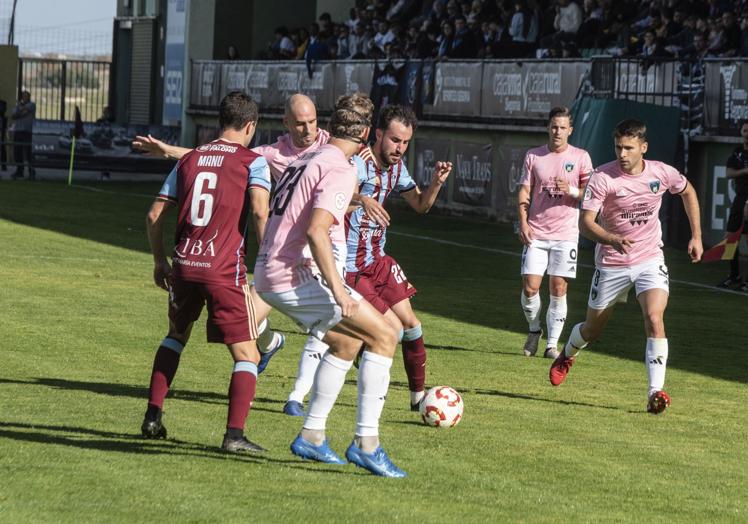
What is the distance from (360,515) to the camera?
677 centimetres

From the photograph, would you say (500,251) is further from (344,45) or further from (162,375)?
(162,375)

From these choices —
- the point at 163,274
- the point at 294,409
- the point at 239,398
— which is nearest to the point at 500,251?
the point at 294,409

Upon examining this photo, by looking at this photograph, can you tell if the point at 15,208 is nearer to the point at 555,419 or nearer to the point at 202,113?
the point at 202,113

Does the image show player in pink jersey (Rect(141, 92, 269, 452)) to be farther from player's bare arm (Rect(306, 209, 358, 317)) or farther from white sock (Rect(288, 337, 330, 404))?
white sock (Rect(288, 337, 330, 404))

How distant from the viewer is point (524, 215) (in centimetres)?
1331

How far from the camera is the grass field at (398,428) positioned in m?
7.04

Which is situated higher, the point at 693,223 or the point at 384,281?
the point at 693,223

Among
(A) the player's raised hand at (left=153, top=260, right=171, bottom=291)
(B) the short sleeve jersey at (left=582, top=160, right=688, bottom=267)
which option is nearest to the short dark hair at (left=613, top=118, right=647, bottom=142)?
(B) the short sleeve jersey at (left=582, top=160, right=688, bottom=267)

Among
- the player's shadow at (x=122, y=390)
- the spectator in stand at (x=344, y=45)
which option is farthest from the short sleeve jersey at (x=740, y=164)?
the spectator in stand at (x=344, y=45)

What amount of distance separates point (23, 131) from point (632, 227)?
28.9 m

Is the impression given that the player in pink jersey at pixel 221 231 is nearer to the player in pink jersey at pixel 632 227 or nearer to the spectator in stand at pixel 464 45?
the player in pink jersey at pixel 632 227

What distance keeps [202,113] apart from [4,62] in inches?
302

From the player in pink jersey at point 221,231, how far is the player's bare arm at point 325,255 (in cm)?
96

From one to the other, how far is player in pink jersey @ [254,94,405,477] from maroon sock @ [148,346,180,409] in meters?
0.98
